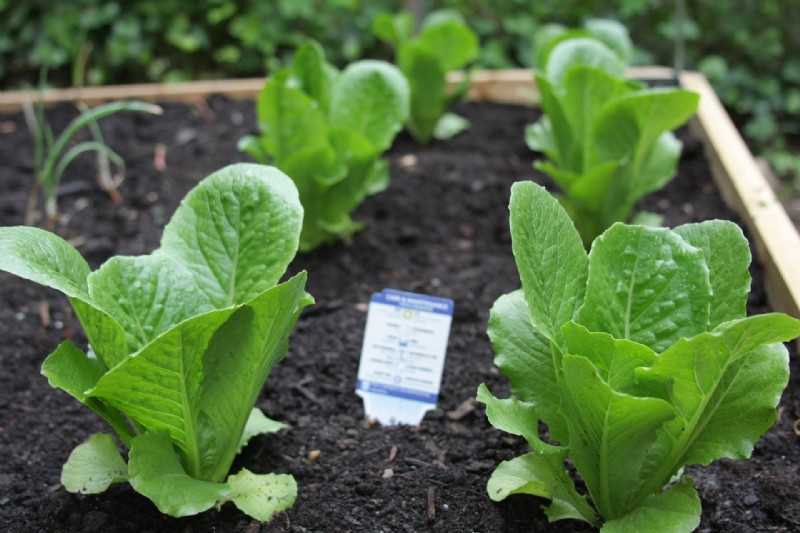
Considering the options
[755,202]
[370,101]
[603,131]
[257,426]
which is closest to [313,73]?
[370,101]

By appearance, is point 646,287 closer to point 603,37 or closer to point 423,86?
point 603,37

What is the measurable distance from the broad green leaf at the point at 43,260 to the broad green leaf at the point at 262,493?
405 millimetres

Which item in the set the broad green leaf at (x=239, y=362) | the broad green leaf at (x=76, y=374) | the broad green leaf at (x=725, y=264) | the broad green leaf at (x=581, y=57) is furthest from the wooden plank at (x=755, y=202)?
the broad green leaf at (x=76, y=374)

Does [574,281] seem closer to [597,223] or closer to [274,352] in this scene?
[274,352]

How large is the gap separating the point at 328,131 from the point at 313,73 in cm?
23

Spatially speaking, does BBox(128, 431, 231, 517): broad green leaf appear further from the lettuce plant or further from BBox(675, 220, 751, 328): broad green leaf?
BBox(675, 220, 751, 328): broad green leaf

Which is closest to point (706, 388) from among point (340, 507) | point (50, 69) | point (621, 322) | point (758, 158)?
point (621, 322)

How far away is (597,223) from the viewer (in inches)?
87.6

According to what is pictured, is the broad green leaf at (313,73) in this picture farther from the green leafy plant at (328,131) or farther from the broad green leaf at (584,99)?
the broad green leaf at (584,99)

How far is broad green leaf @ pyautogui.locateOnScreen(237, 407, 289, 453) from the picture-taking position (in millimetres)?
1537

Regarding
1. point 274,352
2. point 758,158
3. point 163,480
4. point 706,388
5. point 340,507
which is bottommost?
point 758,158

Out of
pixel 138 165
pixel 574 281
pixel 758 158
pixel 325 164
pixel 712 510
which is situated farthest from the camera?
pixel 758 158

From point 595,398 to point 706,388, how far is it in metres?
0.16

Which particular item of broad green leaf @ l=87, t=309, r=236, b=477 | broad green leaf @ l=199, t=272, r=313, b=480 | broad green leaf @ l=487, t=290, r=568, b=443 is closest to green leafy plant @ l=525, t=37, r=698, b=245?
broad green leaf @ l=487, t=290, r=568, b=443
